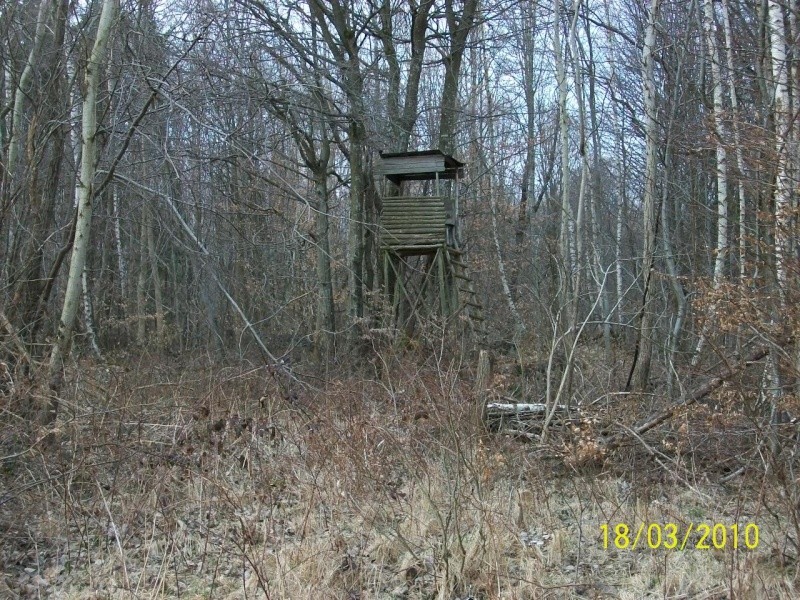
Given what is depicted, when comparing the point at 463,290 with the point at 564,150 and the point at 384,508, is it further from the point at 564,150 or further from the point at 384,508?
the point at 384,508

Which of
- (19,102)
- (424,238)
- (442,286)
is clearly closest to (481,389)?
(19,102)

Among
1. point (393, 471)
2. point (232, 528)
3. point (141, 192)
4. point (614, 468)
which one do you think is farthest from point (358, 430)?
point (141, 192)

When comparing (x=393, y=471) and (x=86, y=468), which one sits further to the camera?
(x=393, y=471)

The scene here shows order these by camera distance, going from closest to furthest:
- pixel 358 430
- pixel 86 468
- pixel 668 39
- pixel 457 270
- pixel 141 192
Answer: pixel 86 468 → pixel 358 430 → pixel 141 192 → pixel 668 39 → pixel 457 270

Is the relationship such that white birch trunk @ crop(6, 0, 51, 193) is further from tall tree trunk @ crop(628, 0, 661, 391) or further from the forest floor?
tall tree trunk @ crop(628, 0, 661, 391)

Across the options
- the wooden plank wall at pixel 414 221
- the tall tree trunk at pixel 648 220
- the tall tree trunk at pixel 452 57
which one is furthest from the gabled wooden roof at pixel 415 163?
the tall tree trunk at pixel 648 220

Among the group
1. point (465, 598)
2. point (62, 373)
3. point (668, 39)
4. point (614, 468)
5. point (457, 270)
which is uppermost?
point (668, 39)

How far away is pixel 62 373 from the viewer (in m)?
6.40

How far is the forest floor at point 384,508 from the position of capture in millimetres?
4488

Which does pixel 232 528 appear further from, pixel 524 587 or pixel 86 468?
pixel 524 587

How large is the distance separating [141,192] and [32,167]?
4.23ft
